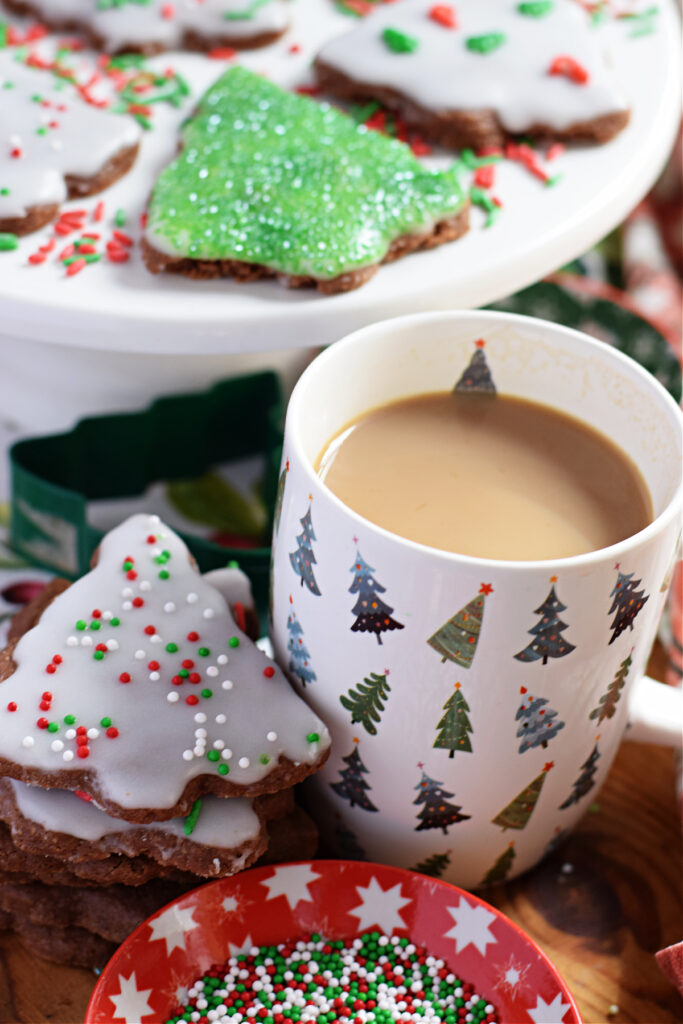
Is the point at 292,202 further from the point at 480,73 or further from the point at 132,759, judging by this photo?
the point at 132,759

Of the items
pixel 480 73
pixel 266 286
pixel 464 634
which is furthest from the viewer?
pixel 480 73

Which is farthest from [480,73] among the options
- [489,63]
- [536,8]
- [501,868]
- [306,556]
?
[501,868]

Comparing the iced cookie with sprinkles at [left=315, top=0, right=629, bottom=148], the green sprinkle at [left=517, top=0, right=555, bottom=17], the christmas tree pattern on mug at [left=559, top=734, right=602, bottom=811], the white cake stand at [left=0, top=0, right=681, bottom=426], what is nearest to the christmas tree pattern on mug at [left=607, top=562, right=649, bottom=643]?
the christmas tree pattern on mug at [left=559, top=734, right=602, bottom=811]

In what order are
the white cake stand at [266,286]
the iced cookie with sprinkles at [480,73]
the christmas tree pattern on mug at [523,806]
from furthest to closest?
1. the iced cookie with sprinkles at [480,73]
2. the white cake stand at [266,286]
3. the christmas tree pattern on mug at [523,806]

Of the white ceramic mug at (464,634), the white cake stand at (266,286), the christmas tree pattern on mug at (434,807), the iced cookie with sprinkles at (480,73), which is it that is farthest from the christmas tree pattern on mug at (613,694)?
the iced cookie with sprinkles at (480,73)

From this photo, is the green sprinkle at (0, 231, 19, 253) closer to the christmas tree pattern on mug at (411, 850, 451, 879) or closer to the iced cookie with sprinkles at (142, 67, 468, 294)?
the iced cookie with sprinkles at (142, 67, 468, 294)

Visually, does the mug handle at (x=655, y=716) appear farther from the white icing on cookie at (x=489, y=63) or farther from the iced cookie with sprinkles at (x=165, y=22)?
the iced cookie with sprinkles at (x=165, y=22)

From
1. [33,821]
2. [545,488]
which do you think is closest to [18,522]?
[33,821]
